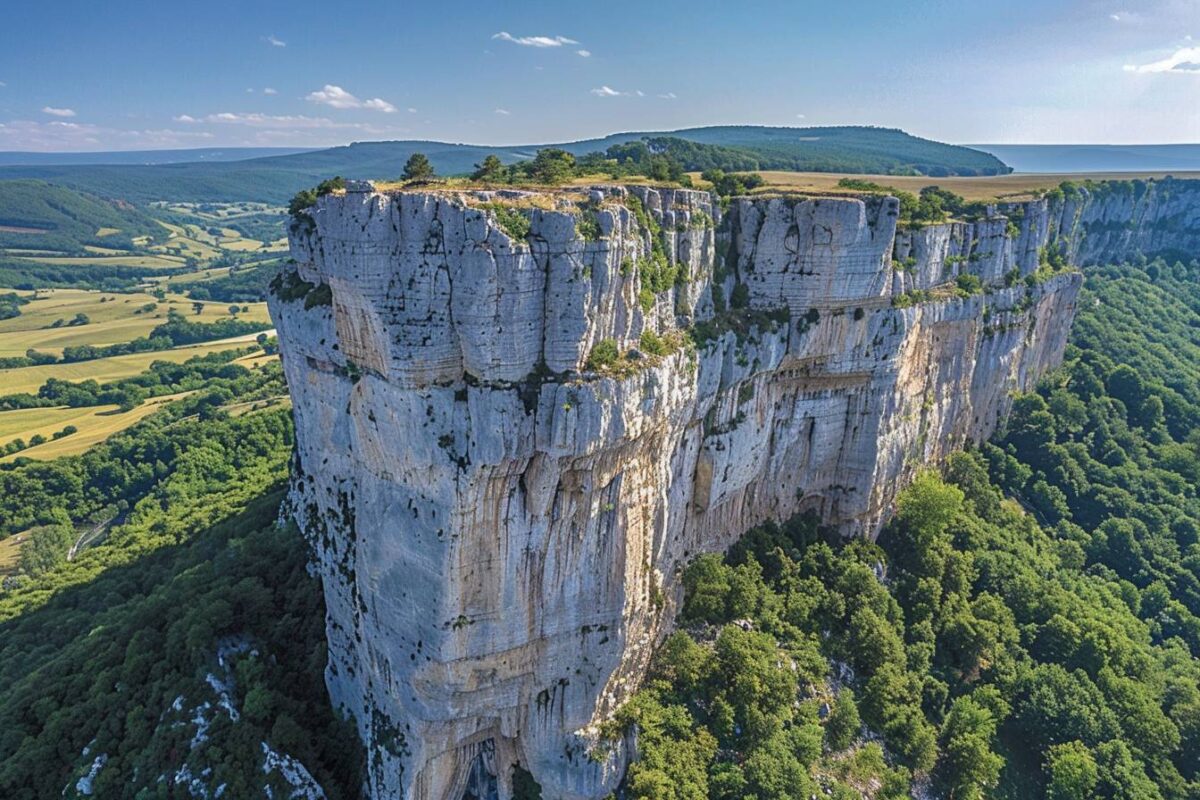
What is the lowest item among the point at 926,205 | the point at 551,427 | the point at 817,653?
the point at 817,653

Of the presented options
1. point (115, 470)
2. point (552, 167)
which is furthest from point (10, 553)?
point (552, 167)

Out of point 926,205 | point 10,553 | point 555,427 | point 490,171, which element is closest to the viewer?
point 555,427

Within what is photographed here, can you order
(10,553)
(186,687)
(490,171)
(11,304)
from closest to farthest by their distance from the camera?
(490,171) < (186,687) < (10,553) < (11,304)

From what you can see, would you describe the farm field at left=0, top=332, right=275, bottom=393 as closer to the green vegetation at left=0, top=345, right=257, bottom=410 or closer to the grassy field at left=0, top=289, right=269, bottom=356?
the green vegetation at left=0, top=345, right=257, bottom=410

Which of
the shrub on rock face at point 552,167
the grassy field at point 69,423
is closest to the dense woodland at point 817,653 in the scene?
the shrub on rock face at point 552,167

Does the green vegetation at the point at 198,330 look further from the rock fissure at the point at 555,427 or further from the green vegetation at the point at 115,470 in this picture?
the rock fissure at the point at 555,427

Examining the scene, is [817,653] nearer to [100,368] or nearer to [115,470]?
[115,470]

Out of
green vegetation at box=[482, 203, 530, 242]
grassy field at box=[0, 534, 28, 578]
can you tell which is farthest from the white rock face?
grassy field at box=[0, 534, 28, 578]

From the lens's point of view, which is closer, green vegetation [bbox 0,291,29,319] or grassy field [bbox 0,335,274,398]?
grassy field [bbox 0,335,274,398]

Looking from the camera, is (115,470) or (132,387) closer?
(115,470)
